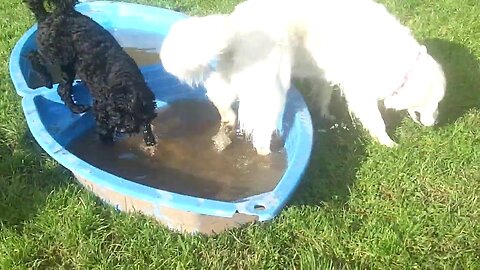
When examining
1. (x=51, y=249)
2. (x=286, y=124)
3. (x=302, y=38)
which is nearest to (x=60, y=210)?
(x=51, y=249)

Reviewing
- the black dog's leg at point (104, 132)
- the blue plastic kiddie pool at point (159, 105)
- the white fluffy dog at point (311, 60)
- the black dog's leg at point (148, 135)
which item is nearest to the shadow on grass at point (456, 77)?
the white fluffy dog at point (311, 60)

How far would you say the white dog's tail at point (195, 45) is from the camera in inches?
150

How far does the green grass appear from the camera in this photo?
3.47 meters

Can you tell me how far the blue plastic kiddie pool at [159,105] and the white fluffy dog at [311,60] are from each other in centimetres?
27

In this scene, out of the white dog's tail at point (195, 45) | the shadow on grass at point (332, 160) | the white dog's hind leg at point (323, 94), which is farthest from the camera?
the white dog's hind leg at point (323, 94)

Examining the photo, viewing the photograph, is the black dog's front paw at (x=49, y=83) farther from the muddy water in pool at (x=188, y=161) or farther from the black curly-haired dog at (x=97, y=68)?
the muddy water in pool at (x=188, y=161)

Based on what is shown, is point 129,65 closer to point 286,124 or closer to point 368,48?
point 286,124

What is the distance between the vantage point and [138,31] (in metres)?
5.54

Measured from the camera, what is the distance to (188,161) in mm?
4371

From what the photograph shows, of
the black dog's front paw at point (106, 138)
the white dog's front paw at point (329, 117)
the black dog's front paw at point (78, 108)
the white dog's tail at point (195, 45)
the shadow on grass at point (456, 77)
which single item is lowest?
the shadow on grass at point (456, 77)

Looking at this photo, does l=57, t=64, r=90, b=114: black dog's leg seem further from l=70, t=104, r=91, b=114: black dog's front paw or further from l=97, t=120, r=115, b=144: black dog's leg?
l=97, t=120, r=115, b=144: black dog's leg

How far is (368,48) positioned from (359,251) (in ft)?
4.52

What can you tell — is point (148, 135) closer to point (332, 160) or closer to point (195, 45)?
point (195, 45)

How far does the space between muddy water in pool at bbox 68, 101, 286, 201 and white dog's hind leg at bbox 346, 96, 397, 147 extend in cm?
61
